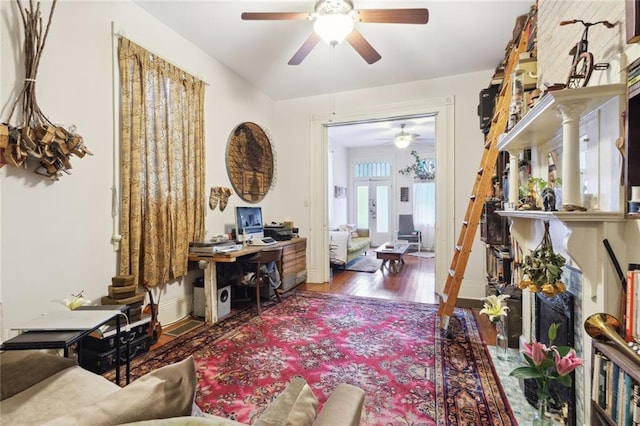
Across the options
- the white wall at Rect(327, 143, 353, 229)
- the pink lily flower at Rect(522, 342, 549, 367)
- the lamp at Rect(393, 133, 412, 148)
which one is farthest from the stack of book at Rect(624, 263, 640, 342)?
the white wall at Rect(327, 143, 353, 229)

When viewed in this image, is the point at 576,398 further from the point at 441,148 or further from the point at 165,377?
the point at 441,148

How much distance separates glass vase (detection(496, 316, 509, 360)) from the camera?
2320 millimetres

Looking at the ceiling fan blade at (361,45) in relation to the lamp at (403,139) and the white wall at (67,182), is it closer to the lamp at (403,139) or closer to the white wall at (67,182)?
the white wall at (67,182)

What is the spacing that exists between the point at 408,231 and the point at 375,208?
133cm

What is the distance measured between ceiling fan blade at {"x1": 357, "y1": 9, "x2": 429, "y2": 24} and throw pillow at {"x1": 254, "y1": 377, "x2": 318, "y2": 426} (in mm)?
2434

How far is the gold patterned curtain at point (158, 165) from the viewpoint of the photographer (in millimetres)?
2473

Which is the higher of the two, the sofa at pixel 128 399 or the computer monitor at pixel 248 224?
the computer monitor at pixel 248 224

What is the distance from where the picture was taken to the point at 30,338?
1321 millimetres

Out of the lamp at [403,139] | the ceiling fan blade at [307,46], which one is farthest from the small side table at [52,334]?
the lamp at [403,139]

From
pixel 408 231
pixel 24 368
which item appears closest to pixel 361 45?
pixel 24 368

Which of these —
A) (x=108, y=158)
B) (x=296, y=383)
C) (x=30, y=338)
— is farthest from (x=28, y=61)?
(x=296, y=383)

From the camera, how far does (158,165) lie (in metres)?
2.72

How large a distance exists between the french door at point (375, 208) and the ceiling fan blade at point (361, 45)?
633cm

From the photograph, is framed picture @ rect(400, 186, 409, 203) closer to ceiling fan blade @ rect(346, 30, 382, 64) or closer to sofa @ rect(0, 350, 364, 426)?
ceiling fan blade @ rect(346, 30, 382, 64)
